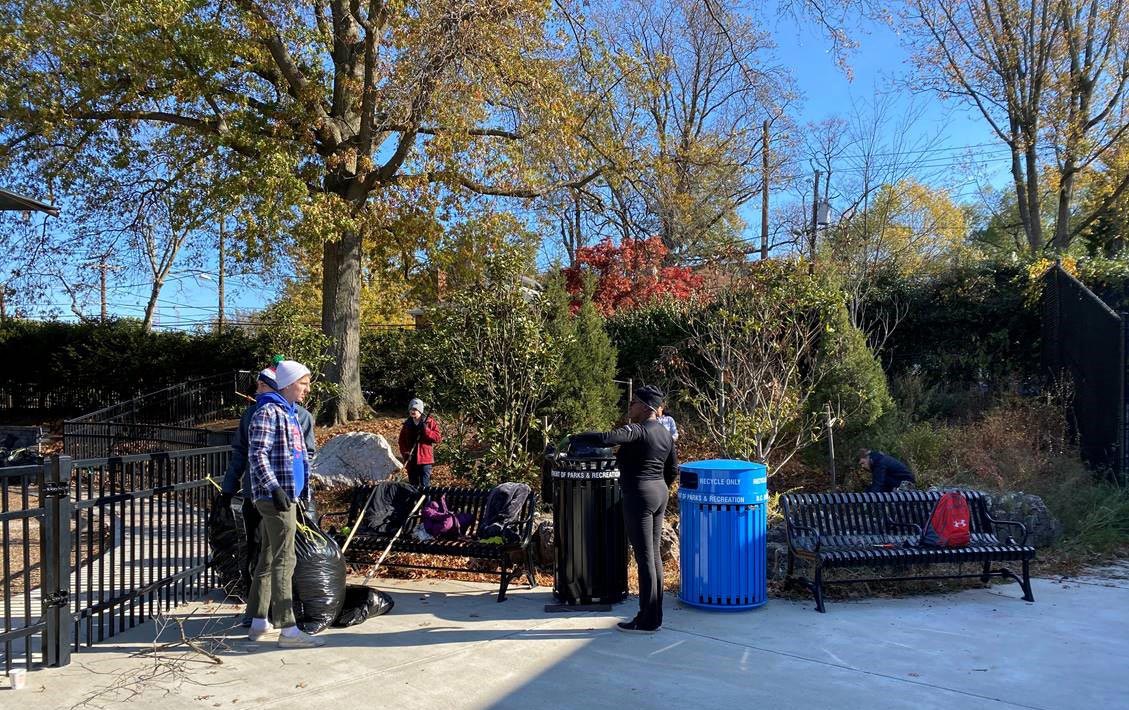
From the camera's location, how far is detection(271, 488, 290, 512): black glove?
498cm

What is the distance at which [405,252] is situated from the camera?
1683cm

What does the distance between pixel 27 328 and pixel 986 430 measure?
23489 mm

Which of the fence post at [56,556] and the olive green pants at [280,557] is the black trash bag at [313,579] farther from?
the fence post at [56,556]

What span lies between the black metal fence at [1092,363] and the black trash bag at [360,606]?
8.62m

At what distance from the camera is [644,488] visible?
562cm

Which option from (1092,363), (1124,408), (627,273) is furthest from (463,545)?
(627,273)

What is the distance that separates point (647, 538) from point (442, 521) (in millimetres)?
2214

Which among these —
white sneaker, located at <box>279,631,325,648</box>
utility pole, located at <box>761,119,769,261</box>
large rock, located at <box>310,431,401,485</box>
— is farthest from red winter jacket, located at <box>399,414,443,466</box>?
utility pole, located at <box>761,119,769,261</box>

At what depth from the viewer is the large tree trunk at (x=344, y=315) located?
16.0 m

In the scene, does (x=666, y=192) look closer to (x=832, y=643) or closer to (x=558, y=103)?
(x=558, y=103)

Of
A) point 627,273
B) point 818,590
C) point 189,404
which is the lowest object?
point 818,590

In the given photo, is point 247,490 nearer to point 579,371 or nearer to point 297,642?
point 297,642

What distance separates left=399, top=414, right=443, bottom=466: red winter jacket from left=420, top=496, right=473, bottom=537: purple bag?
5.37 feet

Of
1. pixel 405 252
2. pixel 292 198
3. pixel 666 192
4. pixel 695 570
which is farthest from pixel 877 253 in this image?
pixel 695 570
